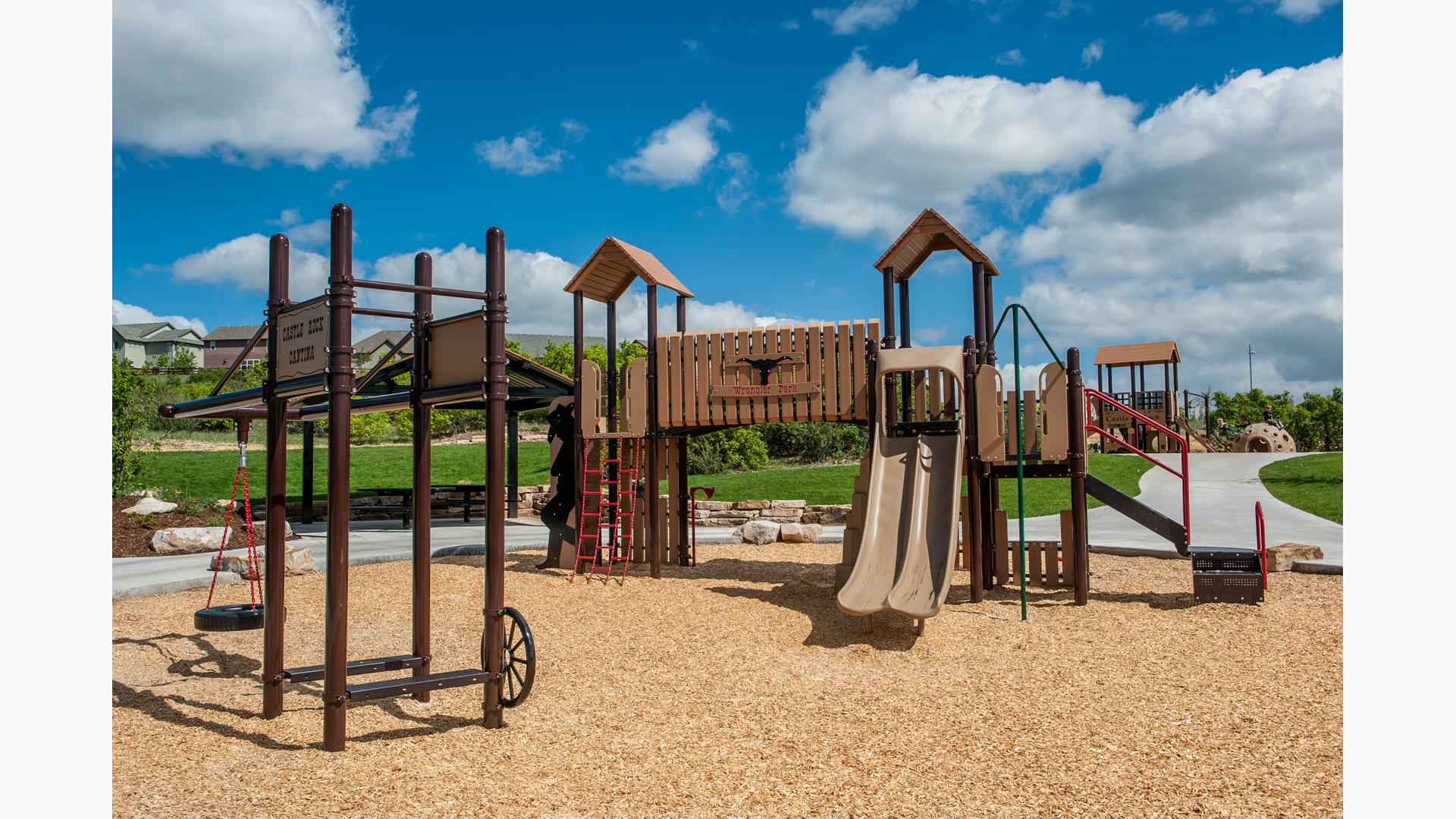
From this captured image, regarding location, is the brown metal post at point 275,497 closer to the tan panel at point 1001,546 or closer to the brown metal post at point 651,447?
the brown metal post at point 651,447

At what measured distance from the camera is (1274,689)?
21.4 ft

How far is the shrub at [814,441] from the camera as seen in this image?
3378 cm

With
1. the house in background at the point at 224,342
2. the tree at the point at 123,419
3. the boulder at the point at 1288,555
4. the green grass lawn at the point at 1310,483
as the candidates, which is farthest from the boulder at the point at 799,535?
the house in background at the point at 224,342

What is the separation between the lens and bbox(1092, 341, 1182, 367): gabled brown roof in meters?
34.9

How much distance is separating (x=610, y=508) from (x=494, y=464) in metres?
6.92

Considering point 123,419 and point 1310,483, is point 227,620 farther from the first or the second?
point 1310,483

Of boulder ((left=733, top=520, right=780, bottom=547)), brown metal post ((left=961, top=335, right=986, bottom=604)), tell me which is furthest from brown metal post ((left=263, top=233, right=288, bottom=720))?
boulder ((left=733, top=520, right=780, bottom=547))

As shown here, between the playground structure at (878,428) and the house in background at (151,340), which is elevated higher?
the house in background at (151,340)

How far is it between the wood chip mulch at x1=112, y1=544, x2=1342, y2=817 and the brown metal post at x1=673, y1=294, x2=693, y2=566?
2807 mm

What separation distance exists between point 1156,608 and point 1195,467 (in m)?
18.3

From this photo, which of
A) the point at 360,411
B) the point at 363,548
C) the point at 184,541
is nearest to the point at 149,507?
the point at 184,541

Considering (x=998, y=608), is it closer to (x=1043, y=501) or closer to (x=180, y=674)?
(x=180, y=674)

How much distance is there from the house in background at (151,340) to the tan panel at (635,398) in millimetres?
97190

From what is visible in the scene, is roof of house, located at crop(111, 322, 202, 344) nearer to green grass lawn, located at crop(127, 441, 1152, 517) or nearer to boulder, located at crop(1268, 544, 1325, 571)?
green grass lawn, located at crop(127, 441, 1152, 517)
